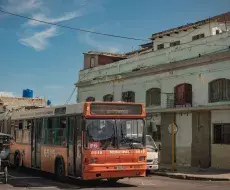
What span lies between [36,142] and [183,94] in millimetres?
10761

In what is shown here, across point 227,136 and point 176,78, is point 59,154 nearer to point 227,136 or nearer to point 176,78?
point 227,136

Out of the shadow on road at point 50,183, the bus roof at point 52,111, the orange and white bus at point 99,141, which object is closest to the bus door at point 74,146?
the orange and white bus at point 99,141

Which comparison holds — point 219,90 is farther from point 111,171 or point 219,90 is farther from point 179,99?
point 111,171

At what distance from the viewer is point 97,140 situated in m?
13.9

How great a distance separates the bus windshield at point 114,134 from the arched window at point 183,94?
1115 centimetres

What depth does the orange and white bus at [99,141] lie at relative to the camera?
45.4 feet

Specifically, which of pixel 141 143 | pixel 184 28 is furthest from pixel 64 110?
pixel 184 28

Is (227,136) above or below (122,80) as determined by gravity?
below

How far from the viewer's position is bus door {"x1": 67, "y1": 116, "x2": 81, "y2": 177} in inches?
560

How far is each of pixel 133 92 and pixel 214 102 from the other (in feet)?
26.2

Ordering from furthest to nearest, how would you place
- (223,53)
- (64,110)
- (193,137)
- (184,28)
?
(184,28), (193,137), (223,53), (64,110)

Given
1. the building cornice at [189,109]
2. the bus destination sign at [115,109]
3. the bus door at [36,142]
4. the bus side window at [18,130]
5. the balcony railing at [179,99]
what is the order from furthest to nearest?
the balcony railing at [179,99], the building cornice at [189,109], the bus side window at [18,130], the bus door at [36,142], the bus destination sign at [115,109]

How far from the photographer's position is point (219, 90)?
77.0 feet

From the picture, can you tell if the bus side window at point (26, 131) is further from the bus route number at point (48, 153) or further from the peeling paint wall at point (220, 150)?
the peeling paint wall at point (220, 150)
